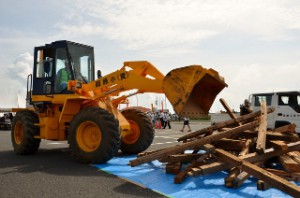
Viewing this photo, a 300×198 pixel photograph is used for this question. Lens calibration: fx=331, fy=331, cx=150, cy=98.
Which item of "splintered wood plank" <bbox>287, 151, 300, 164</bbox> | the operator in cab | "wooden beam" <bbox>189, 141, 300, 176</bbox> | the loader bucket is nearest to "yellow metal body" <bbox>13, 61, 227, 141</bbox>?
the loader bucket

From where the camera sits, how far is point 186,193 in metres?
5.26

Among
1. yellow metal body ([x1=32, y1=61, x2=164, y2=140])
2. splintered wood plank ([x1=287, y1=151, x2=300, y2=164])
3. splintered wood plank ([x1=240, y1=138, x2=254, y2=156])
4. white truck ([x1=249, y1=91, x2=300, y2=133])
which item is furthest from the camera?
white truck ([x1=249, y1=91, x2=300, y2=133])

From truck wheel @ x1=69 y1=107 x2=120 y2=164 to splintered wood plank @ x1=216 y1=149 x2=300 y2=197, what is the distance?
8.77 ft

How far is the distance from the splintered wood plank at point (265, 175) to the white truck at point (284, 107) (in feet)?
29.7

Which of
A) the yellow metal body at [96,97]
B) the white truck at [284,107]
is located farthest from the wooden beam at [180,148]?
the white truck at [284,107]

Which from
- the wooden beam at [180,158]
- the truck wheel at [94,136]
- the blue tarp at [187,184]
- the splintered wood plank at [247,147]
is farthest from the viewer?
the truck wheel at [94,136]

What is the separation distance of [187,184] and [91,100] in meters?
4.12

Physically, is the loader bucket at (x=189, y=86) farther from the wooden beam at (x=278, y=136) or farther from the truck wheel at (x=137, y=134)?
the truck wheel at (x=137, y=134)

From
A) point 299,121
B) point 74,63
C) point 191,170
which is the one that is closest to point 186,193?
point 191,170

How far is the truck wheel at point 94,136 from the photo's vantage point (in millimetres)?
7719

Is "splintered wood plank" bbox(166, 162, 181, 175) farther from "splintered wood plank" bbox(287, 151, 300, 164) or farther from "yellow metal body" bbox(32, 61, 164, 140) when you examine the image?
"splintered wood plank" bbox(287, 151, 300, 164)

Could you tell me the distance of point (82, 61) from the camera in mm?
10031

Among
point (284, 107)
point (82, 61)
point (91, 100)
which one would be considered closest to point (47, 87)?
point (82, 61)

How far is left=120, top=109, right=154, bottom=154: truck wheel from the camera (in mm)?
9828
